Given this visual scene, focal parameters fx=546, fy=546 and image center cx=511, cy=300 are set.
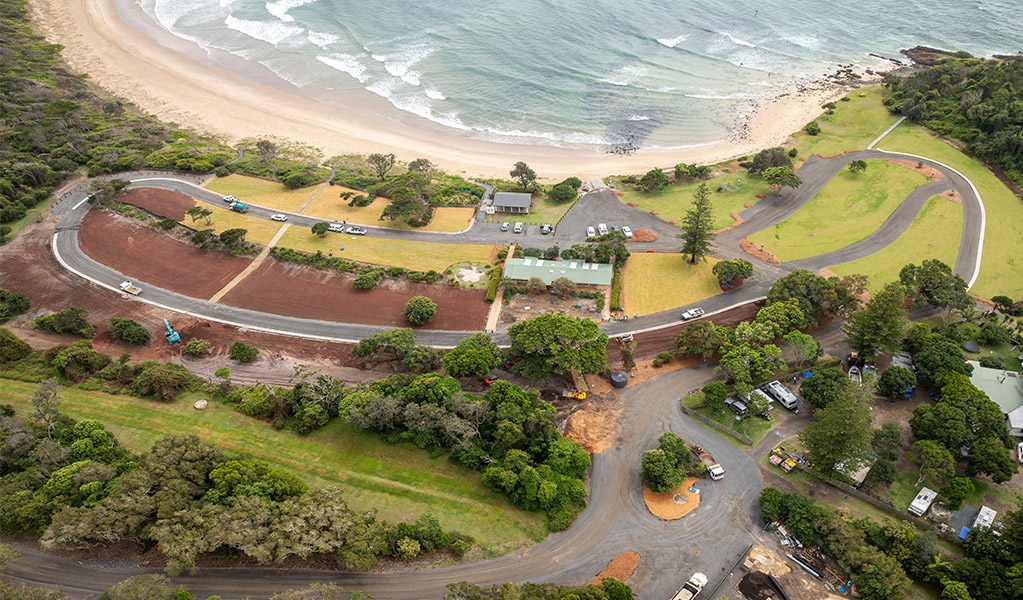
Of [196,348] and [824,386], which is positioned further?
[196,348]

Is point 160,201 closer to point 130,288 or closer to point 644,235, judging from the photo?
point 130,288

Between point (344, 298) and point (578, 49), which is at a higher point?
point (578, 49)

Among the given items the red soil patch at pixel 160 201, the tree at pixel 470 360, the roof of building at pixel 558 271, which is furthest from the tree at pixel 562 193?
the red soil patch at pixel 160 201

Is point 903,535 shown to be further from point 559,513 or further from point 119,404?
point 119,404

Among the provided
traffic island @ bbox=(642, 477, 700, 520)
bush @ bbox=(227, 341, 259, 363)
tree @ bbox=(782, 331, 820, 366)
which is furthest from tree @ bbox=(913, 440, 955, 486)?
bush @ bbox=(227, 341, 259, 363)

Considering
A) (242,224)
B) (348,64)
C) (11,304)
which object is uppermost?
(348,64)

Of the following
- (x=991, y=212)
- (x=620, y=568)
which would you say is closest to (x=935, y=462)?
(x=620, y=568)

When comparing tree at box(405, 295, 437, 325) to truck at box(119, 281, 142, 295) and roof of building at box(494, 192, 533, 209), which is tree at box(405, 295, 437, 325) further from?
truck at box(119, 281, 142, 295)

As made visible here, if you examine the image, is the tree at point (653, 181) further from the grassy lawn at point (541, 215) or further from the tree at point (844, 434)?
the tree at point (844, 434)
